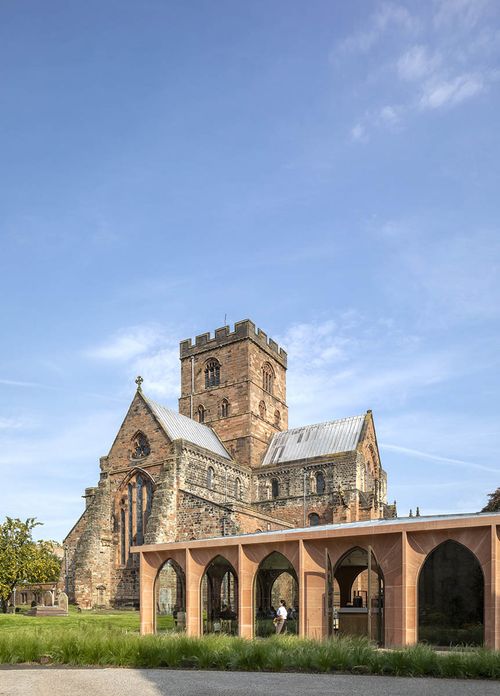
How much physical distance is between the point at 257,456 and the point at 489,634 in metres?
35.5

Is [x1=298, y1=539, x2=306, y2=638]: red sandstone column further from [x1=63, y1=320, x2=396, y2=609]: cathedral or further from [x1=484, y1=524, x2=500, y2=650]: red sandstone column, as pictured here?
[x1=63, y1=320, x2=396, y2=609]: cathedral

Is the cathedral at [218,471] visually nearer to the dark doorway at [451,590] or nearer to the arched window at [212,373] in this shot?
the arched window at [212,373]

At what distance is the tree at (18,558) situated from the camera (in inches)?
1876

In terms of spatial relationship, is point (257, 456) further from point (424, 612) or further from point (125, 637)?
point (125, 637)

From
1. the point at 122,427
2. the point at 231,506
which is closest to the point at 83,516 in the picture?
the point at 122,427

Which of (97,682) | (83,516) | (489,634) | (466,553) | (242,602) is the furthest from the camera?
(83,516)

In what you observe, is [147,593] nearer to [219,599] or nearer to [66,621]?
[66,621]

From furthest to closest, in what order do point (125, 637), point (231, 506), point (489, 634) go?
point (231, 506) < point (489, 634) < point (125, 637)

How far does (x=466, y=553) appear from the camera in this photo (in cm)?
3244

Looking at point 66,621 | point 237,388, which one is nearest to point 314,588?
point 66,621

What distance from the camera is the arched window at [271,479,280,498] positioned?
172 feet

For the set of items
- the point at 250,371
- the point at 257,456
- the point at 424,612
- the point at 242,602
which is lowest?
the point at 424,612

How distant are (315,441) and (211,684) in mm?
41386

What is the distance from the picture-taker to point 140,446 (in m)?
46.0
